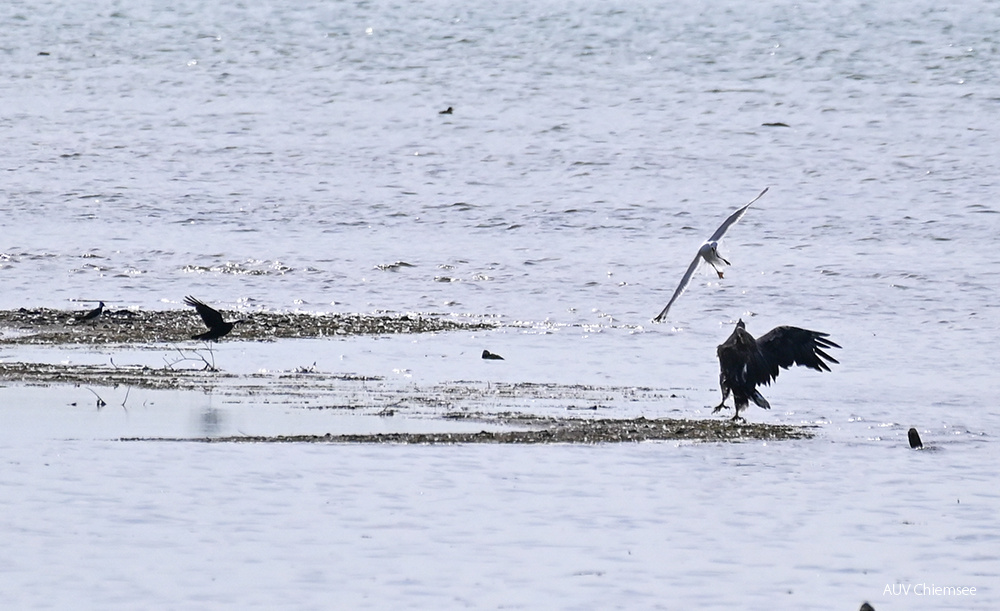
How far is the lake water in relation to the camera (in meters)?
7.53

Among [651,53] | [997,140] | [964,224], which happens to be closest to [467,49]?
[651,53]

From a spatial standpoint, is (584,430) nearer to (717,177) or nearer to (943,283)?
(943,283)

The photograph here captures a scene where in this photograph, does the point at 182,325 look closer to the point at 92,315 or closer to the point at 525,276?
the point at 92,315

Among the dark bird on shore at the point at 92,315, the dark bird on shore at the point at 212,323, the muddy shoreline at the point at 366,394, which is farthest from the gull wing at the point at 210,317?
the dark bird on shore at the point at 92,315

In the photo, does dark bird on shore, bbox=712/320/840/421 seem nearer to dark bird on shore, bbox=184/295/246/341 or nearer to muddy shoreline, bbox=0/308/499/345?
dark bird on shore, bbox=184/295/246/341

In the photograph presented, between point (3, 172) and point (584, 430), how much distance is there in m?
17.2

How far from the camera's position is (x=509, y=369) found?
12.4 m

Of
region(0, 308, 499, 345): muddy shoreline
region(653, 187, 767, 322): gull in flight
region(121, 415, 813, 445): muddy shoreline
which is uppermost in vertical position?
region(653, 187, 767, 322): gull in flight

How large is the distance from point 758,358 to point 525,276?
683cm

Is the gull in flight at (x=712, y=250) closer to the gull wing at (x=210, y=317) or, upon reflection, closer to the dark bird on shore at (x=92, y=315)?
the gull wing at (x=210, y=317)

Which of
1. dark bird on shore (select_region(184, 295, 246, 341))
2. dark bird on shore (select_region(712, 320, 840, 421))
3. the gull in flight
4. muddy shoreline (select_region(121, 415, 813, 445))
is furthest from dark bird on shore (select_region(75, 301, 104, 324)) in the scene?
dark bird on shore (select_region(712, 320, 840, 421))

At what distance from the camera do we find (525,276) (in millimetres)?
17531

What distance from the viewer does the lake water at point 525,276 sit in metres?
7.53

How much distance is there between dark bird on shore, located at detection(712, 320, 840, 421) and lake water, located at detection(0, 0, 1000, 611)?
35 centimetres
